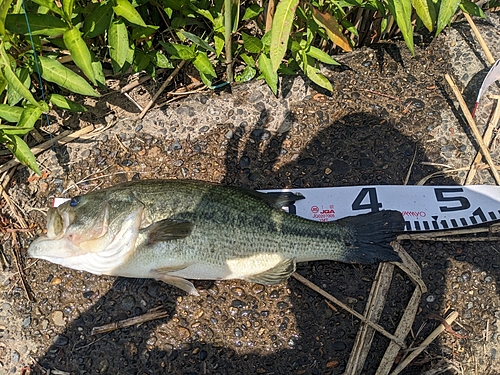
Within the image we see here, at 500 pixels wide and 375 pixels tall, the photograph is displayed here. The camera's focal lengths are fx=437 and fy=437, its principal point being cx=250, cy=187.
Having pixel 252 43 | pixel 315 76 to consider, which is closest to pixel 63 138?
pixel 252 43

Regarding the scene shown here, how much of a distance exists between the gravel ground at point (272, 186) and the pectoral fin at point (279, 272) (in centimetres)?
32

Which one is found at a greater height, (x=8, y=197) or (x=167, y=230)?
(x=167, y=230)

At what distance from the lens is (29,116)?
3328 mm

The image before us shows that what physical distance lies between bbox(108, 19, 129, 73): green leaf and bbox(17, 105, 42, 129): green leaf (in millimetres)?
717

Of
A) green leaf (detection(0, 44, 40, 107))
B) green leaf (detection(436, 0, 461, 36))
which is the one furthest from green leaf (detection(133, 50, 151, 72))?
green leaf (detection(436, 0, 461, 36))

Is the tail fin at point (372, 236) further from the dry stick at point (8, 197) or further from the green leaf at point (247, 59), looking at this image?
the dry stick at point (8, 197)

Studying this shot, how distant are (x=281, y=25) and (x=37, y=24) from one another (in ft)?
5.61

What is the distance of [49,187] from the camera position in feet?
13.0

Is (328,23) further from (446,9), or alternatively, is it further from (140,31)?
(140,31)

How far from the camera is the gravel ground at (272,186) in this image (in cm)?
342

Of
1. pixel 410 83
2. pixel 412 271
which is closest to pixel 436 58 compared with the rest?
pixel 410 83

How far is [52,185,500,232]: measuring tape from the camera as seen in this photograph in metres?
3.74

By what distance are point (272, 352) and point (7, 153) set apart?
9.61 feet

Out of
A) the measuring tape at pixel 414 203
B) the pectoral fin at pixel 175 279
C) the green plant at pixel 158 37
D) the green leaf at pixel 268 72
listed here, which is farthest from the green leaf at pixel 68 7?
the measuring tape at pixel 414 203
